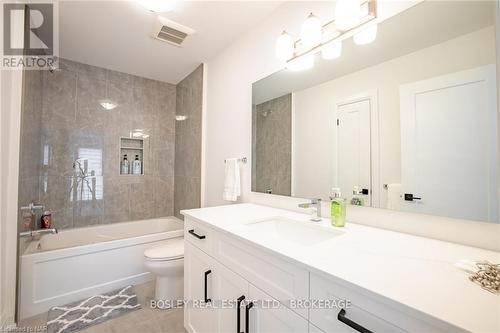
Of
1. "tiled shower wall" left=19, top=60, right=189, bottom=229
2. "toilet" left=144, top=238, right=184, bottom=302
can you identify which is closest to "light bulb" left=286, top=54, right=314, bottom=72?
"toilet" left=144, top=238, right=184, bottom=302

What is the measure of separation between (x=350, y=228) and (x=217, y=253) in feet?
2.27

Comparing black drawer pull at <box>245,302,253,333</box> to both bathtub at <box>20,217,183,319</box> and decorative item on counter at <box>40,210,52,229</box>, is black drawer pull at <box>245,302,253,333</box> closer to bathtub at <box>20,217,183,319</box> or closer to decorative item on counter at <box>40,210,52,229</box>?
bathtub at <box>20,217,183,319</box>

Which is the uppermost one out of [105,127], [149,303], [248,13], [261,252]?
[248,13]

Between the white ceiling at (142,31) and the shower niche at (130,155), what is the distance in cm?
97

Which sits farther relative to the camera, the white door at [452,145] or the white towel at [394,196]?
the white towel at [394,196]

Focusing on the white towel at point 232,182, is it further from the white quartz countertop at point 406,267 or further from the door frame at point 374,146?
the door frame at point 374,146

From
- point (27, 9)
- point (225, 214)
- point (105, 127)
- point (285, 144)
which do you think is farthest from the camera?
point (105, 127)

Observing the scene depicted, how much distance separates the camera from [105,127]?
2693 millimetres

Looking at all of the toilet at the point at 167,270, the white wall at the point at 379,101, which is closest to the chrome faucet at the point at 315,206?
the white wall at the point at 379,101

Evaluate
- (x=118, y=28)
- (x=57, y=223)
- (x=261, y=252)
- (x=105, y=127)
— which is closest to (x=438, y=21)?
(x=261, y=252)

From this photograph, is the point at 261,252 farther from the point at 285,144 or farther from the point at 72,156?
the point at 72,156

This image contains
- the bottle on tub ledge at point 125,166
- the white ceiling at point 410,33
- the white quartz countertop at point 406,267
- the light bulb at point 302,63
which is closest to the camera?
the white quartz countertop at point 406,267

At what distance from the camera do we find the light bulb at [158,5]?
149cm

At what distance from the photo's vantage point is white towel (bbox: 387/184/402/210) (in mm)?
953
